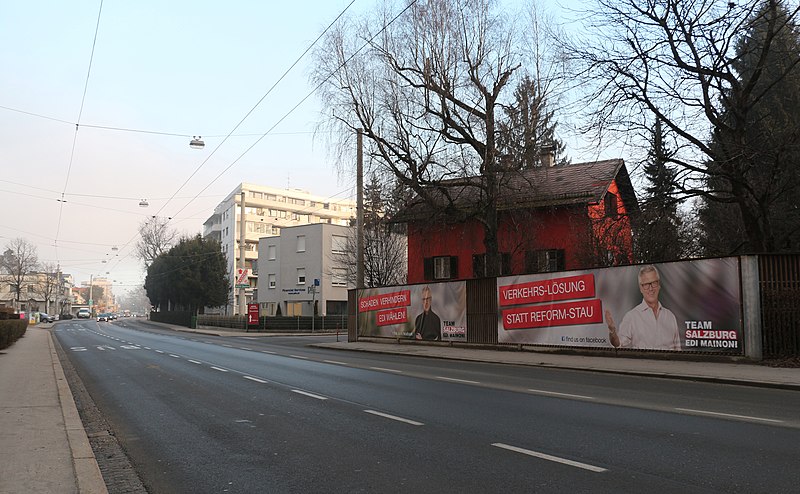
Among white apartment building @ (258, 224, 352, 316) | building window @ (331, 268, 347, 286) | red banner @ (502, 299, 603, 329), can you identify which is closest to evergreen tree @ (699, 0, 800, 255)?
red banner @ (502, 299, 603, 329)

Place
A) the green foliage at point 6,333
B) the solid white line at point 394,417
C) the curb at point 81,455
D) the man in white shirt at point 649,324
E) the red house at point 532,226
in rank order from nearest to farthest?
1. the curb at point 81,455
2. the solid white line at point 394,417
3. the man in white shirt at point 649,324
4. the green foliage at point 6,333
5. the red house at point 532,226

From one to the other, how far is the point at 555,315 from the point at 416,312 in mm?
7396

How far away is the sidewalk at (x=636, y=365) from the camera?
41.3 ft

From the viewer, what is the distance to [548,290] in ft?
67.1

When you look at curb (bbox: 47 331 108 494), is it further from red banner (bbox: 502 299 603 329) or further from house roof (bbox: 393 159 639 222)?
house roof (bbox: 393 159 639 222)

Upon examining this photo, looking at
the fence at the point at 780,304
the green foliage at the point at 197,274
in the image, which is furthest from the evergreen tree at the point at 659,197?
the green foliage at the point at 197,274

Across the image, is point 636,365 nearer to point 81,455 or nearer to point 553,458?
point 553,458

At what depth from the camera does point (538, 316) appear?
20.8 m

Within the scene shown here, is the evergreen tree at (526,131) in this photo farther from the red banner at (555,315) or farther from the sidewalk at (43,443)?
the sidewalk at (43,443)

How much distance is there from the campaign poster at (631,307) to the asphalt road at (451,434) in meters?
3.61

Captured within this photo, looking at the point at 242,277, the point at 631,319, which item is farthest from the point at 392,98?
the point at 242,277

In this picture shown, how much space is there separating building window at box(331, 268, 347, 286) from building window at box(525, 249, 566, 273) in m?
30.2

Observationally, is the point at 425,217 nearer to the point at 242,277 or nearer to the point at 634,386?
the point at 634,386

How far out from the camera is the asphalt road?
5410mm
